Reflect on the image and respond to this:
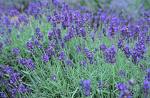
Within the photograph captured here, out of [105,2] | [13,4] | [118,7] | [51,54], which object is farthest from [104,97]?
[13,4]

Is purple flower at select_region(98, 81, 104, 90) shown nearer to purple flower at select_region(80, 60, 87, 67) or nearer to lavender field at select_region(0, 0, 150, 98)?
lavender field at select_region(0, 0, 150, 98)

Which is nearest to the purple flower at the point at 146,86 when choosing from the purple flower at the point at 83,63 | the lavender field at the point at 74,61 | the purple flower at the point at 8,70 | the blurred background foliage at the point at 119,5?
the lavender field at the point at 74,61

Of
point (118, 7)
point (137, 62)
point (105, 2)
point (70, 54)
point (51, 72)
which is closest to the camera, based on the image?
point (137, 62)

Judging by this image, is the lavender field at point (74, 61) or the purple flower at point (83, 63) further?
the purple flower at point (83, 63)

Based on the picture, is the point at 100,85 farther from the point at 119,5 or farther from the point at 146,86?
the point at 119,5

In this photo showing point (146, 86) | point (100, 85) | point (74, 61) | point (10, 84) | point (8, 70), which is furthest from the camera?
point (74, 61)

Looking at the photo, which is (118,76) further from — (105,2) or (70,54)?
(105,2)

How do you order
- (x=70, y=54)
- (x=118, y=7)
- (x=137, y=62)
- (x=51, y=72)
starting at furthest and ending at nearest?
(x=118, y=7)
(x=70, y=54)
(x=51, y=72)
(x=137, y=62)

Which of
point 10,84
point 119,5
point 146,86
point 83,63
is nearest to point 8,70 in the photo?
point 10,84

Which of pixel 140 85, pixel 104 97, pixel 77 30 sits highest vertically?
pixel 77 30

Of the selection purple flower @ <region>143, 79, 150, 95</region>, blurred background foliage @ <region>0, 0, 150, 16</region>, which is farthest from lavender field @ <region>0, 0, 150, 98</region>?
blurred background foliage @ <region>0, 0, 150, 16</region>

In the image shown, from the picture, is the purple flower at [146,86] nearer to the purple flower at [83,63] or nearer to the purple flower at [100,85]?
the purple flower at [100,85]
